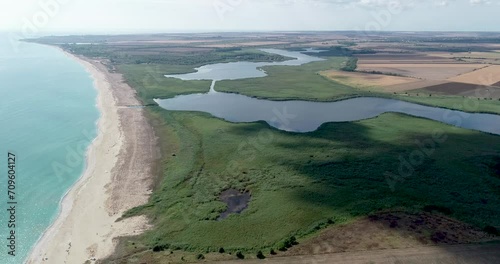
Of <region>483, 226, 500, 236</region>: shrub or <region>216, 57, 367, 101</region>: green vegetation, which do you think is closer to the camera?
<region>483, 226, 500, 236</region>: shrub

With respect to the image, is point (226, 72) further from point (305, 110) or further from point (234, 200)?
point (234, 200)

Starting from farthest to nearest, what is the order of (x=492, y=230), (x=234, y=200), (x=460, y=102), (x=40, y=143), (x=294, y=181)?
(x=460, y=102)
(x=40, y=143)
(x=294, y=181)
(x=234, y=200)
(x=492, y=230)

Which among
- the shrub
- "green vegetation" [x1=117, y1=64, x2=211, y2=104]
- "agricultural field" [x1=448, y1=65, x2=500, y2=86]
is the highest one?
"agricultural field" [x1=448, y1=65, x2=500, y2=86]

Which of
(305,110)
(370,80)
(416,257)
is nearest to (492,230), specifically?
(416,257)

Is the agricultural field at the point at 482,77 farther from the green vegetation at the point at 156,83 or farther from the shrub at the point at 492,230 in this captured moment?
the shrub at the point at 492,230

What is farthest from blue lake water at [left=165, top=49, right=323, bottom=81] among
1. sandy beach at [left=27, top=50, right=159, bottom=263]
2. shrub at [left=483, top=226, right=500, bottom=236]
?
shrub at [left=483, top=226, right=500, bottom=236]

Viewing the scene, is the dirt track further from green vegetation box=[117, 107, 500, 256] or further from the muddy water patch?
the muddy water patch

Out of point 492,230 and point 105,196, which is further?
point 105,196

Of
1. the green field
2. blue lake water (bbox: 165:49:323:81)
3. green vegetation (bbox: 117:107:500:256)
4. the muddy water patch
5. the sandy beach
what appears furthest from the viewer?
blue lake water (bbox: 165:49:323:81)
